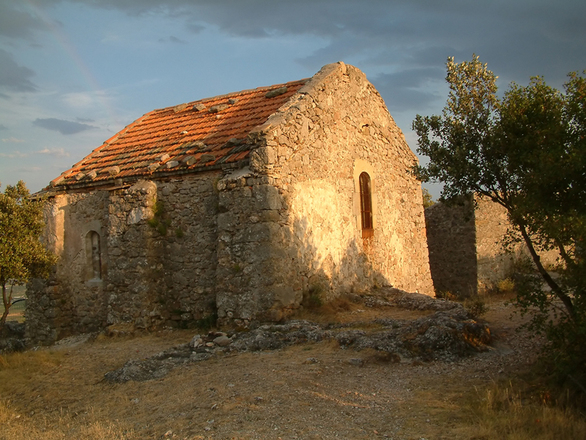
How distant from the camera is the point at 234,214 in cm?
973

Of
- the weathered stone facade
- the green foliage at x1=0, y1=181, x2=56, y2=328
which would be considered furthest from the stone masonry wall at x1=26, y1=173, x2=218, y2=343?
the weathered stone facade

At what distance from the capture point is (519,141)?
6.36m

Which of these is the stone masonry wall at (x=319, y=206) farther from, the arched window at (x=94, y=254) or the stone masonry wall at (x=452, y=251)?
the arched window at (x=94, y=254)

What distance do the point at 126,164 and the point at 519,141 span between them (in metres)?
8.90

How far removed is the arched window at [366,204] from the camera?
12320 millimetres

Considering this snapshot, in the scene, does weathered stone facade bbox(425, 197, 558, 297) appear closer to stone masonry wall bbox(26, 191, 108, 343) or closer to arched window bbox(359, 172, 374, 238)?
arched window bbox(359, 172, 374, 238)

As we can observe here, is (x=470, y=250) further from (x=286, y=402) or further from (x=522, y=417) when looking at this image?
(x=286, y=402)

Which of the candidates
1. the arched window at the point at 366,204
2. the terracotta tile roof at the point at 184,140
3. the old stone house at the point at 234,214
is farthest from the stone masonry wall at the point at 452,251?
the terracotta tile roof at the point at 184,140

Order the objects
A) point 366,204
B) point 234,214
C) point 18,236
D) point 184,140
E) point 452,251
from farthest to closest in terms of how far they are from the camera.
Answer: point 452,251, point 366,204, point 184,140, point 234,214, point 18,236

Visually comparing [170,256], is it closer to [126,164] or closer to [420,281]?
[126,164]

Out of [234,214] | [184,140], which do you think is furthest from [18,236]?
[184,140]

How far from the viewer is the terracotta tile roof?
35.8 feet

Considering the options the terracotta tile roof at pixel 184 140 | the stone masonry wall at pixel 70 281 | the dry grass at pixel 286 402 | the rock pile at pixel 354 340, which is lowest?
the dry grass at pixel 286 402

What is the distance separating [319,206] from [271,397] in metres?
5.55
